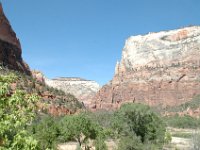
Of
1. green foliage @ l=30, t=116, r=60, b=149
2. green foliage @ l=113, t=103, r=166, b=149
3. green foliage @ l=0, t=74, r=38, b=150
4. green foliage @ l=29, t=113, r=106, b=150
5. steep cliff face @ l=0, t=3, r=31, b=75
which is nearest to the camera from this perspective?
green foliage @ l=0, t=74, r=38, b=150

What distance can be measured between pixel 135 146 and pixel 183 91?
141861 millimetres

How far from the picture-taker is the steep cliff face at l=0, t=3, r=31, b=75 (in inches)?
3750

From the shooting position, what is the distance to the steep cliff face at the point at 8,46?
313 feet

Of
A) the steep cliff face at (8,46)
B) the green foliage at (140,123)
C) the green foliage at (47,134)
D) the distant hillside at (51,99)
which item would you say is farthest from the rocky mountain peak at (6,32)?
the green foliage at (47,134)

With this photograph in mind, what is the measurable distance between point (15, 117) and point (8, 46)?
3711 inches

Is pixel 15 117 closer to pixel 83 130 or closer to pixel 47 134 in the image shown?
pixel 47 134

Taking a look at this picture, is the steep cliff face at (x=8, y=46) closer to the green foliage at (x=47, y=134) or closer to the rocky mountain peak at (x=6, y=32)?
the rocky mountain peak at (x=6, y=32)

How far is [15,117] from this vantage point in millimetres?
8594

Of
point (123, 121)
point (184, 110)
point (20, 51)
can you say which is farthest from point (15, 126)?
point (184, 110)

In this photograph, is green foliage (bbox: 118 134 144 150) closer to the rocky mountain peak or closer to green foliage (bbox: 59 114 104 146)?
green foliage (bbox: 59 114 104 146)

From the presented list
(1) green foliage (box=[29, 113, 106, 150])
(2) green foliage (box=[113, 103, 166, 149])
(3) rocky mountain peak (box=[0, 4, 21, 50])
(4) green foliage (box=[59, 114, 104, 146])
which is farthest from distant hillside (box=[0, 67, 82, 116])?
(4) green foliage (box=[59, 114, 104, 146])

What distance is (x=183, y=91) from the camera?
182 metres

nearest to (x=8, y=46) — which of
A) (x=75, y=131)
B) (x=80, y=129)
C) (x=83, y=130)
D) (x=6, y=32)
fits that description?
(x=6, y=32)

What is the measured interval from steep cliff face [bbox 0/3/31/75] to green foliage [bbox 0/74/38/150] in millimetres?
83939
